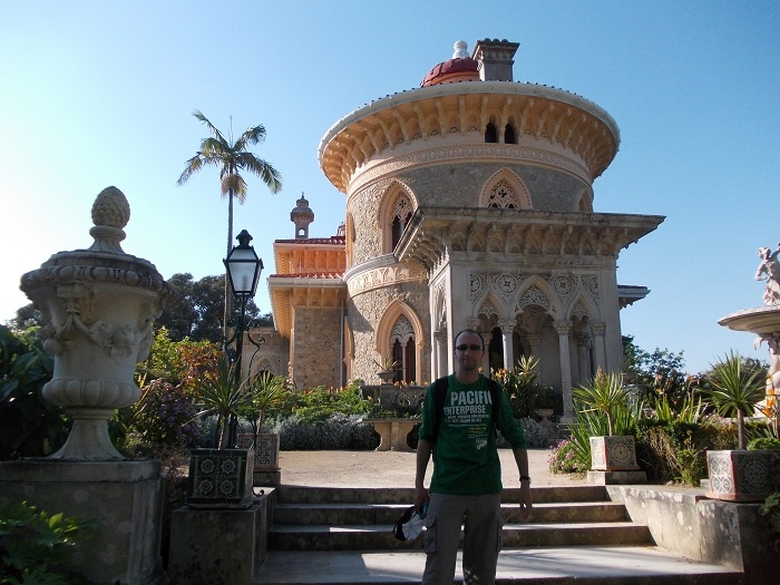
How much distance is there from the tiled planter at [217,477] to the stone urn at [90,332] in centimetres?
75

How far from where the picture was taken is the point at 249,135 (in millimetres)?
25859

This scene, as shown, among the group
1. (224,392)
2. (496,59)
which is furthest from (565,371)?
(224,392)

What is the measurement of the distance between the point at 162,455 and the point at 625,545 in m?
4.52

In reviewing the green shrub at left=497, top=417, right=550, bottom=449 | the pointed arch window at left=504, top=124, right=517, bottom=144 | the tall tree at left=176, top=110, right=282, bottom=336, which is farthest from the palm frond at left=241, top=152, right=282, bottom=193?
the green shrub at left=497, top=417, right=550, bottom=449

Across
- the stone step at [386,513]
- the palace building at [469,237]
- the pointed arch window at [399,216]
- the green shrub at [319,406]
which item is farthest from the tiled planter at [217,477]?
the pointed arch window at [399,216]

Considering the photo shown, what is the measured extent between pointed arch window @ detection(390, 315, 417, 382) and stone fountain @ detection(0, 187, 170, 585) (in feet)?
49.8

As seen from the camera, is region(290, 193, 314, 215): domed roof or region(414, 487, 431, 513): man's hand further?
region(290, 193, 314, 215): domed roof

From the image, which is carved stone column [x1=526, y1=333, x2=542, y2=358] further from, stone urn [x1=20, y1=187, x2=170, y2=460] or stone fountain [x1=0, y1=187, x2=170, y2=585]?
stone urn [x1=20, y1=187, x2=170, y2=460]

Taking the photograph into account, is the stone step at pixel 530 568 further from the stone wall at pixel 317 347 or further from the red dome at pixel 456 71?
the red dome at pixel 456 71

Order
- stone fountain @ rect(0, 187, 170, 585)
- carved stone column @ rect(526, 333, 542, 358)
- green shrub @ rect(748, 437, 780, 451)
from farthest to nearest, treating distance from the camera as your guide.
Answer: carved stone column @ rect(526, 333, 542, 358)
green shrub @ rect(748, 437, 780, 451)
stone fountain @ rect(0, 187, 170, 585)

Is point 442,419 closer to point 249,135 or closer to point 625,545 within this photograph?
point 625,545

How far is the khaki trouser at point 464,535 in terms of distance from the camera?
3596mm

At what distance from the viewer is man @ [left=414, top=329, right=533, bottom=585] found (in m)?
3.62

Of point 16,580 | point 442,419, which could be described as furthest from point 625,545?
point 16,580
